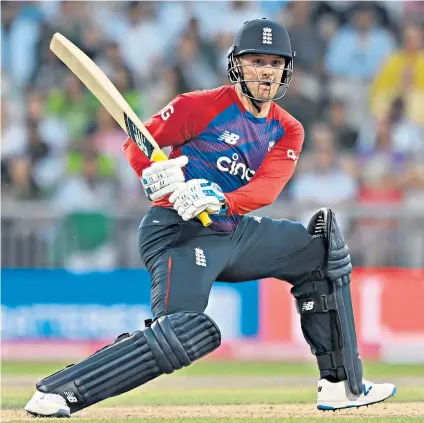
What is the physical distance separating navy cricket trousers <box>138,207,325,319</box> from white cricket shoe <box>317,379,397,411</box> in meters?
0.63

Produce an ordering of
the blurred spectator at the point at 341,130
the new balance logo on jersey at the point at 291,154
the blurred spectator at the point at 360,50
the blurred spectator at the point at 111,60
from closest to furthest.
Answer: the new balance logo on jersey at the point at 291,154
the blurred spectator at the point at 341,130
the blurred spectator at the point at 111,60
the blurred spectator at the point at 360,50

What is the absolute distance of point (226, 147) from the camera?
19.3ft

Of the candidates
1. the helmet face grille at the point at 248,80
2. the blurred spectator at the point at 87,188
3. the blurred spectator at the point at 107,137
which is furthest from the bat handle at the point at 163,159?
the blurred spectator at the point at 107,137

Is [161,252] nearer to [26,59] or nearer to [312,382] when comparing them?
[312,382]

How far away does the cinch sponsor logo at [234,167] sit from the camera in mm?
5883

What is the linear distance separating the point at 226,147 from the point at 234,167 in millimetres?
120

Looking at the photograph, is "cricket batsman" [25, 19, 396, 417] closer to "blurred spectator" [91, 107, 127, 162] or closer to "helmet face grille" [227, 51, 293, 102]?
"helmet face grille" [227, 51, 293, 102]

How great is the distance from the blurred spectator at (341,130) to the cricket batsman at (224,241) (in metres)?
5.94

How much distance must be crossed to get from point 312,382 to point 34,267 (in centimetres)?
357

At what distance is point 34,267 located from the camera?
1069cm

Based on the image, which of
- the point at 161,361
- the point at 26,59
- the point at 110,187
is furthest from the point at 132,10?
the point at 161,361

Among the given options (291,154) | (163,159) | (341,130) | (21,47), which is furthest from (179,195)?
(21,47)

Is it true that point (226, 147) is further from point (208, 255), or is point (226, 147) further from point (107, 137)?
point (107, 137)

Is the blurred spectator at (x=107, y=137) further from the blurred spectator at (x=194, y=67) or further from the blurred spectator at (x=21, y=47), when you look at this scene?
the blurred spectator at (x=21, y=47)
